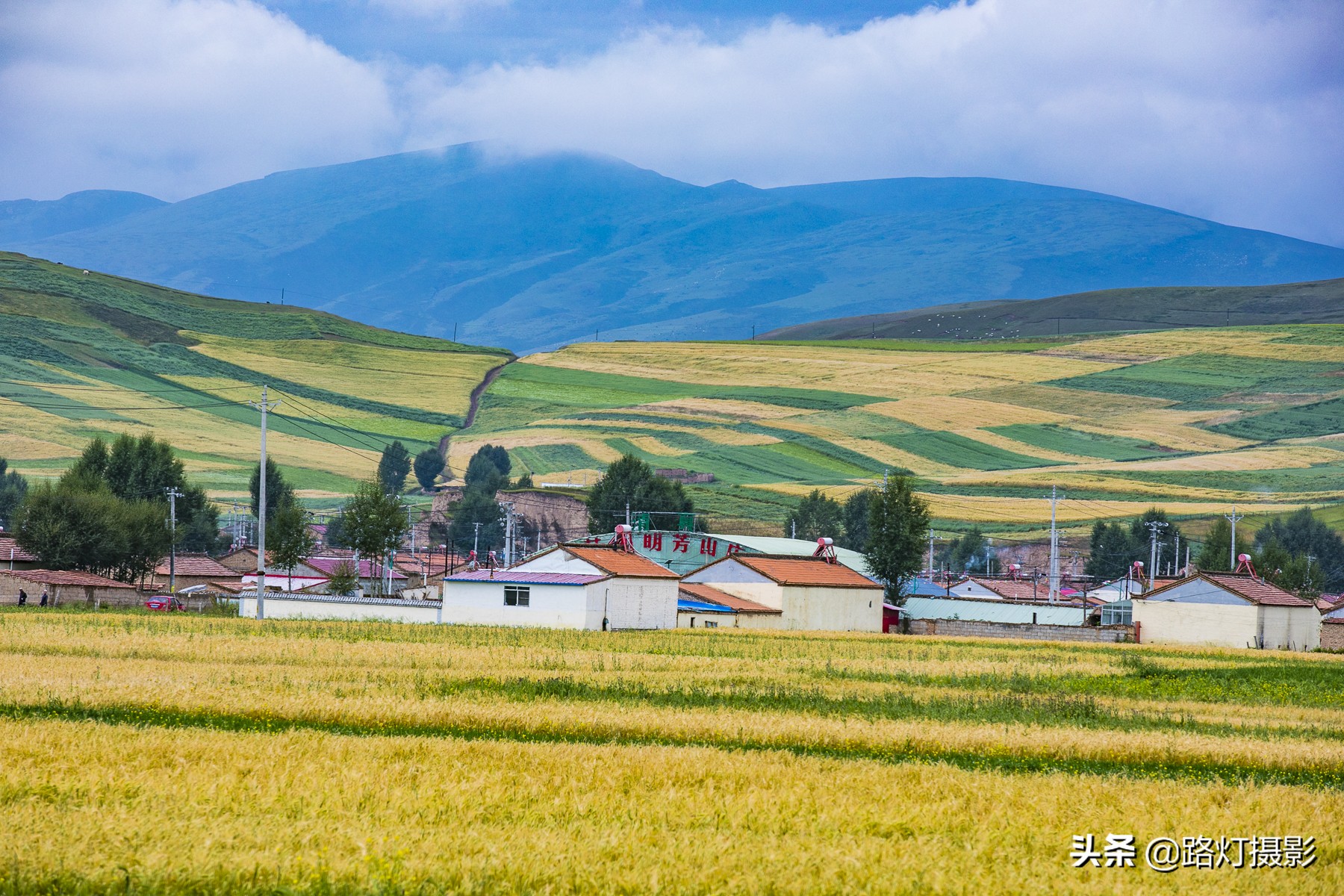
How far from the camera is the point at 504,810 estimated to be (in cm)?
1675

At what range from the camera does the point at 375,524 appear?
301 ft

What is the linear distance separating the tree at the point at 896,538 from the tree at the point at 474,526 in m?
60.1

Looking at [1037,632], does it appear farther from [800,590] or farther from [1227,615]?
[800,590]

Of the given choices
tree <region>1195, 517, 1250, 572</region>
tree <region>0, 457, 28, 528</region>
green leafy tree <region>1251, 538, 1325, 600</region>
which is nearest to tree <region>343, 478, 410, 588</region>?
tree <region>0, 457, 28, 528</region>

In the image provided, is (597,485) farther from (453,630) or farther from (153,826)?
(153,826)

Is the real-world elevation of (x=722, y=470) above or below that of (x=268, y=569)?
above

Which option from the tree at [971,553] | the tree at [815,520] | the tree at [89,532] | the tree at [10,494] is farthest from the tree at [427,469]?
the tree at [89,532]

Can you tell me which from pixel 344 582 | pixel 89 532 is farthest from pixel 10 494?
pixel 344 582

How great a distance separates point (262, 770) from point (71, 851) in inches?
195

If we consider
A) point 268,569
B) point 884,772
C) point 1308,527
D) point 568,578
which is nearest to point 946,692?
point 884,772

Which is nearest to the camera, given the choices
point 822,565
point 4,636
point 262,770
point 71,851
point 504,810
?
point 71,851

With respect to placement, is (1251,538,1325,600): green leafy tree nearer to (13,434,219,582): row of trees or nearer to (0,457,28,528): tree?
(13,434,219,582): row of trees

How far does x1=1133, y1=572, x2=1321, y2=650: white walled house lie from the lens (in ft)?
232

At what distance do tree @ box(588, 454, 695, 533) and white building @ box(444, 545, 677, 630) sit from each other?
2149 inches
